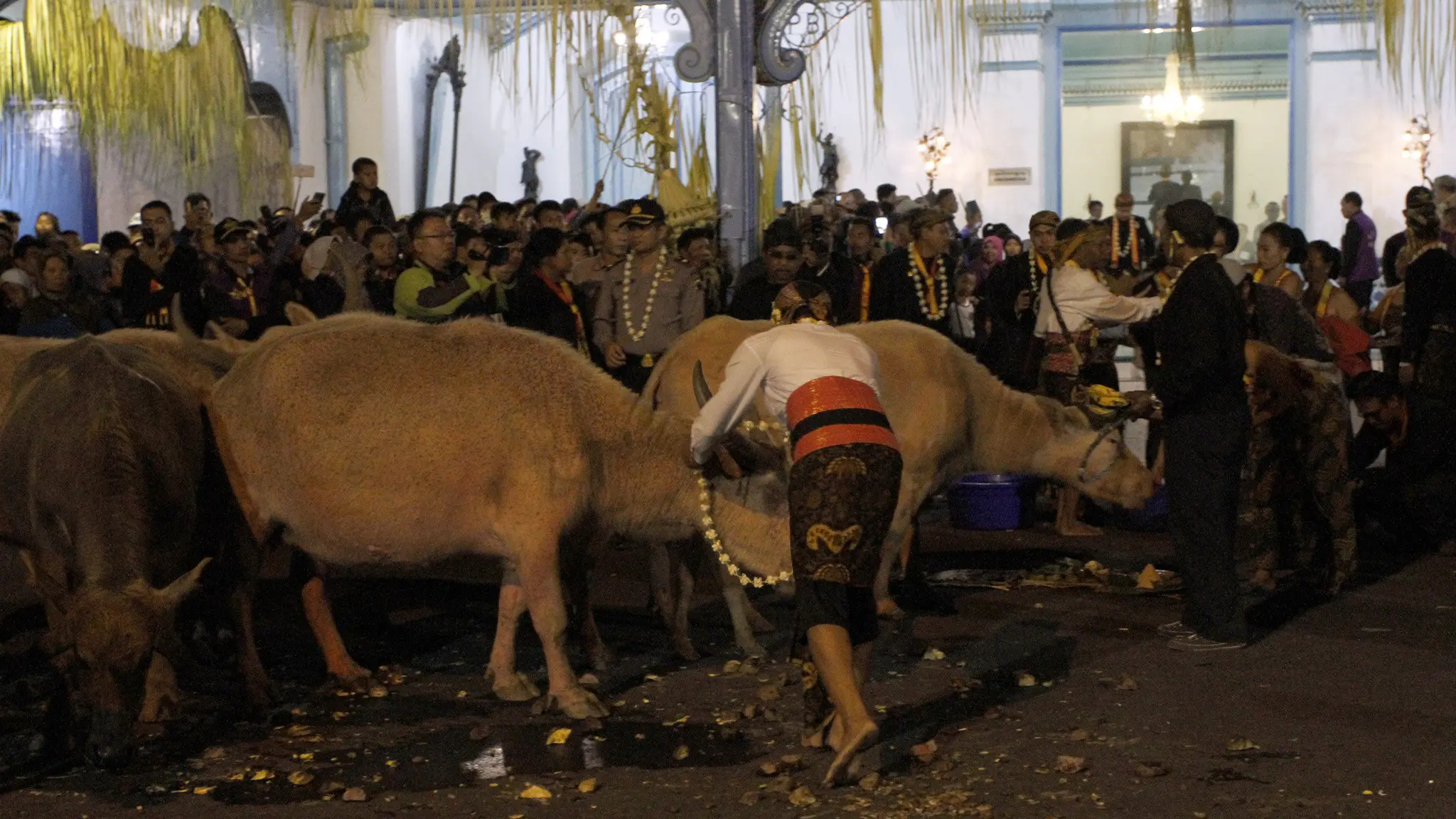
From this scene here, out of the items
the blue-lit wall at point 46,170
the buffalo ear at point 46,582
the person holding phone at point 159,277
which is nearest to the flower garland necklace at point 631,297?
the person holding phone at point 159,277

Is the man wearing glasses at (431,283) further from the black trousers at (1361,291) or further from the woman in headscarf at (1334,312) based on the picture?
the black trousers at (1361,291)

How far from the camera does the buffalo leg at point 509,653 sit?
23.5 ft

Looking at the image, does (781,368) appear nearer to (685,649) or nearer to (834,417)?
(834,417)

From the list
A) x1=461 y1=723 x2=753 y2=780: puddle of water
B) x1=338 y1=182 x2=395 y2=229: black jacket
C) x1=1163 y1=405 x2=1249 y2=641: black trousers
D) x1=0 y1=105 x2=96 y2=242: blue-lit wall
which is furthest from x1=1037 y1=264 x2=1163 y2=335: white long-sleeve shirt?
x1=0 y1=105 x2=96 y2=242: blue-lit wall

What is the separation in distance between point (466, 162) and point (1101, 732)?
2083 centimetres

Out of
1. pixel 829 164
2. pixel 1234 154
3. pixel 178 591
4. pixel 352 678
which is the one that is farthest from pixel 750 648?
pixel 1234 154

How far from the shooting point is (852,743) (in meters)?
5.63

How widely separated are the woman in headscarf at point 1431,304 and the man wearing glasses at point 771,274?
4600 mm

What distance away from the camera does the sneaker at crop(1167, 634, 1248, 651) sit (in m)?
7.76

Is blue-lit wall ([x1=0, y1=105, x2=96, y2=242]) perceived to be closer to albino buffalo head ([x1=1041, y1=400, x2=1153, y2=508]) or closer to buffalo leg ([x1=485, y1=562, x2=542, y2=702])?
buffalo leg ([x1=485, y1=562, x2=542, y2=702])

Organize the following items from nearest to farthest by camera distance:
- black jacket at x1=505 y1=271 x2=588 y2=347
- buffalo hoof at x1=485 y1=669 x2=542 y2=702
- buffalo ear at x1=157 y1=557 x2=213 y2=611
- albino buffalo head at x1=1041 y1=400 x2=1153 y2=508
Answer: buffalo ear at x1=157 y1=557 x2=213 y2=611, buffalo hoof at x1=485 y1=669 x2=542 y2=702, albino buffalo head at x1=1041 y1=400 x2=1153 y2=508, black jacket at x1=505 y1=271 x2=588 y2=347

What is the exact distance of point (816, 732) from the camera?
6266 millimetres

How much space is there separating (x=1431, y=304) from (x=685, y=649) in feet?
21.5

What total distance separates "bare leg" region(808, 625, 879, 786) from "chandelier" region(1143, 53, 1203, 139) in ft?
77.0
